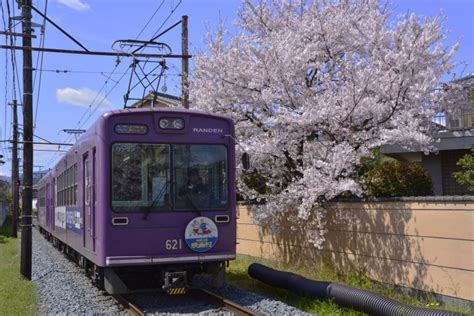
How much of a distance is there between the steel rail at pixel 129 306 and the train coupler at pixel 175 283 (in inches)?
22.5

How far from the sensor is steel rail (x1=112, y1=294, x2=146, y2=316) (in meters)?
8.29

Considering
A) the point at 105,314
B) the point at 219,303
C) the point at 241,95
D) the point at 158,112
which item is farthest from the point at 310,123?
the point at 105,314

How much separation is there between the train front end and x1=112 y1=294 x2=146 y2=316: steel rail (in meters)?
0.29

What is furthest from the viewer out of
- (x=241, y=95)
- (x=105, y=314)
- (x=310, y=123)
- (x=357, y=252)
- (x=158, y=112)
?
(x=241, y=95)

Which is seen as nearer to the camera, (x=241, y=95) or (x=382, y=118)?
(x=382, y=118)

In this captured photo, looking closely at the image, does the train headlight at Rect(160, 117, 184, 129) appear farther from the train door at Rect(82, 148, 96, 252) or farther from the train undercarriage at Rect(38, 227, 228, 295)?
the train undercarriage at Rect(38, 227, 228, 295)

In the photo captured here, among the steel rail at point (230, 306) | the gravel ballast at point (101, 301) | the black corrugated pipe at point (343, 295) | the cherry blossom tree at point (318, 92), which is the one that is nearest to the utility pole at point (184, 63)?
the cherry blossom tree at point (318, 92)

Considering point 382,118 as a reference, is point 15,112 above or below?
above

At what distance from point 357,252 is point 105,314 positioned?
4695mm

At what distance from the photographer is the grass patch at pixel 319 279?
848 cm

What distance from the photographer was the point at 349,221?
10.8 meters

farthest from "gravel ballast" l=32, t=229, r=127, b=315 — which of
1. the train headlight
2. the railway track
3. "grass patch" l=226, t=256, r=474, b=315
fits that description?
the train headlight

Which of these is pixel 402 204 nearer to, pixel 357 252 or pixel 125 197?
pixel 357 252

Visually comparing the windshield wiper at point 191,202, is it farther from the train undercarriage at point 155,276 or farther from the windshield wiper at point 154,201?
the train undercarriage at point 155,276
